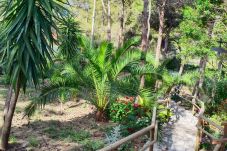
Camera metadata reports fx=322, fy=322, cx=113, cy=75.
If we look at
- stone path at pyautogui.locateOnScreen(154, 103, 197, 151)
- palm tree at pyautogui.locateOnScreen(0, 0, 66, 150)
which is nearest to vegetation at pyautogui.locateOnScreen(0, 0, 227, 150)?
palm tree at pyautogui.locateOnScreen(0, 0, 66, 150)

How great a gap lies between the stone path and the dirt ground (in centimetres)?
171

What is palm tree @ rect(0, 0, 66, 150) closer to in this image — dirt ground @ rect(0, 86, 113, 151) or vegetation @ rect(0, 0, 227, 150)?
vegetation @ rect(0, 0, 227, 150)

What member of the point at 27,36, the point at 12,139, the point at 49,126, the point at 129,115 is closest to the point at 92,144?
the point at 129,115

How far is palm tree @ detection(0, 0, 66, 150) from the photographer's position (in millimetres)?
6441

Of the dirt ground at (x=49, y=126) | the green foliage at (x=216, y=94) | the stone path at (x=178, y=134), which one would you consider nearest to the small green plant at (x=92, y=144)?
the dirt ground at (x=49, y=126)

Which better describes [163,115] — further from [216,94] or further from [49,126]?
[216,94]

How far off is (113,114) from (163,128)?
167 centimetres

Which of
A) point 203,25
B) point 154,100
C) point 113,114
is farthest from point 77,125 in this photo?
point 203,25

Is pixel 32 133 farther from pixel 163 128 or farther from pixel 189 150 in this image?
pixel 189 150

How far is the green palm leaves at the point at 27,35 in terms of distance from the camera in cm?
643

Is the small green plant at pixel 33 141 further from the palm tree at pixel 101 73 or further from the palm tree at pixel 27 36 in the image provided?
the palm tree at pixel 27 36

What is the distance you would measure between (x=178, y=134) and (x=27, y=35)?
4.78m

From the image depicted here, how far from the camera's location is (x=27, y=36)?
657cm

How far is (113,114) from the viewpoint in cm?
999
